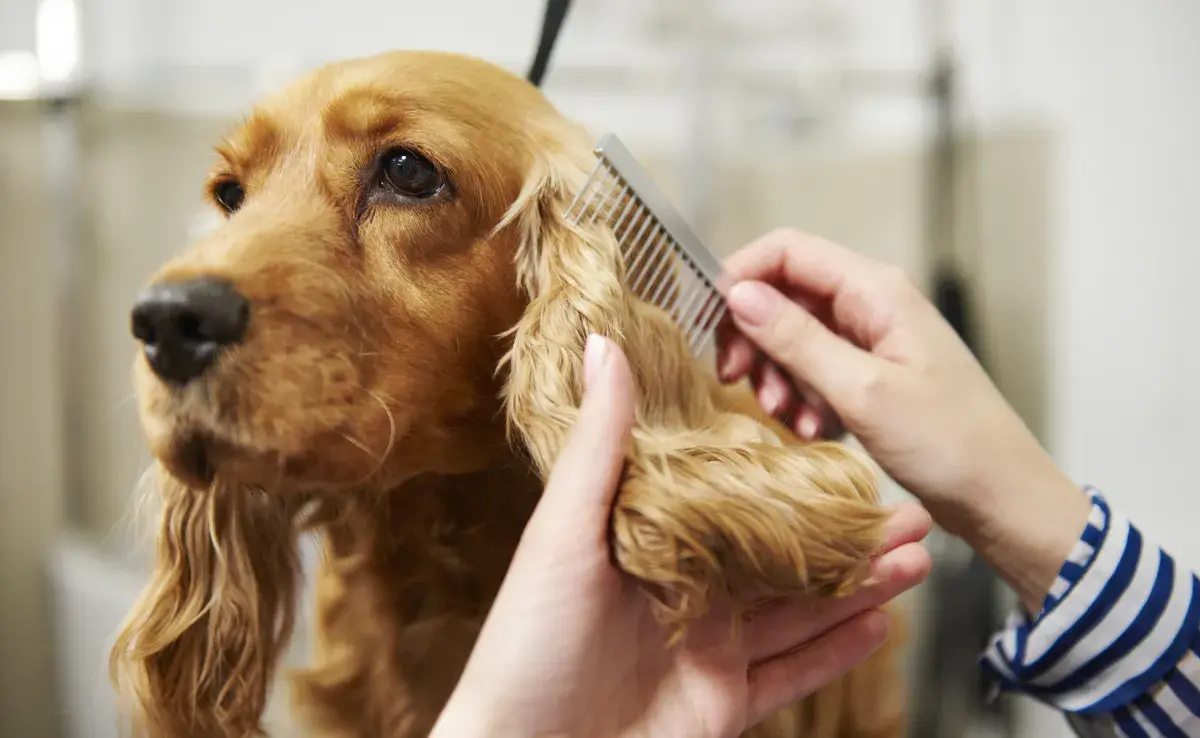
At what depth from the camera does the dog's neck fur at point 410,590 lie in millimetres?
657

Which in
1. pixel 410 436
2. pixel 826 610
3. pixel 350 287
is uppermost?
pixel 350 287

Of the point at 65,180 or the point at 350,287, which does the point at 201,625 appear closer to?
the point at 350,287

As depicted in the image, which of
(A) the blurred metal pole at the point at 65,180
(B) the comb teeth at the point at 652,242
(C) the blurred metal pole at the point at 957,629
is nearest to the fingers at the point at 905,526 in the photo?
(B) the comb teeth at the point at 652,242

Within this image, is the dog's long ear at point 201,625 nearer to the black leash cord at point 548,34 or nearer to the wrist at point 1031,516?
the black leash cord at point 548,34

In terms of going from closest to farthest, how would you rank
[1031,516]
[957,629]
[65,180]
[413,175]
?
[413,175]
[1031,516]
[957,629]
[65,180]

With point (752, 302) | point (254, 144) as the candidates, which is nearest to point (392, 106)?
point (254, 144)

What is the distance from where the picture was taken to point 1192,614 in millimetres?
638

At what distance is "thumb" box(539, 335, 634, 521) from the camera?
450 mm

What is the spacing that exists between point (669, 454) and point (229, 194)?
1.40 ft

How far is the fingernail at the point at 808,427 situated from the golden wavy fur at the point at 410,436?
0.14 ft

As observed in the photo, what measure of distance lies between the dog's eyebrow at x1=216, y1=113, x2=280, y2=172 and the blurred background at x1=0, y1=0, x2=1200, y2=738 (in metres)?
0.73

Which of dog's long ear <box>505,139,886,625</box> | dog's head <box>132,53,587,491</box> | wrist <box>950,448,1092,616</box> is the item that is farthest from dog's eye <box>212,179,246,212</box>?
wrist <box>950,448,1092,616</box>

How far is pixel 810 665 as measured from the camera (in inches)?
22.6

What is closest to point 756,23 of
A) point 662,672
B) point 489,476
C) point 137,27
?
point 137,27
